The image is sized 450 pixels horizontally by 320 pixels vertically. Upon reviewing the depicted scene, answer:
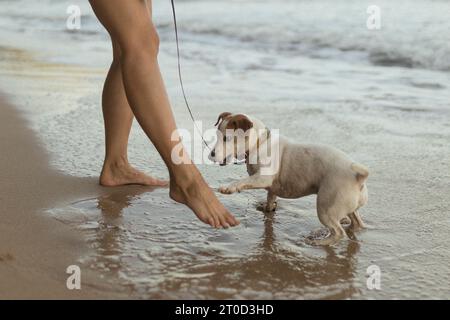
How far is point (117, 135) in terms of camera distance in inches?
136

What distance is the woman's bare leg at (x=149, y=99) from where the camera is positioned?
2740 millimetres

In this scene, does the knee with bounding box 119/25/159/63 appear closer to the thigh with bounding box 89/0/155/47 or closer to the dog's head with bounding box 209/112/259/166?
the thigh with bounding box 89/0/155/47

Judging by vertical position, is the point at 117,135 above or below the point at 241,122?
below

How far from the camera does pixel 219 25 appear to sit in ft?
38.0

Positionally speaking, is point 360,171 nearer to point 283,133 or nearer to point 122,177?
point 122,177

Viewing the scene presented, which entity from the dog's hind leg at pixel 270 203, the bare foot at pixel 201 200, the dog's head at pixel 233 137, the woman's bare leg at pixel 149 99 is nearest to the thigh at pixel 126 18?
the woman's bare leg at pixel 149 99

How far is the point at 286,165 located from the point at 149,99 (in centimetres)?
69

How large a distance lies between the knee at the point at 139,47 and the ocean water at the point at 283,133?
0.72m

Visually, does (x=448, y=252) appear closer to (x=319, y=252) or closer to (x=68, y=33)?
(x=319, y=252)

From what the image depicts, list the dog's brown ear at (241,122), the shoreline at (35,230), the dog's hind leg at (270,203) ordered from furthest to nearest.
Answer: the dog's hind leg at (270,203) → the dog's brown ear at (241,122) → the shoreline at (35,230)

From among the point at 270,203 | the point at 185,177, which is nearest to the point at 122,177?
the point at 185,177

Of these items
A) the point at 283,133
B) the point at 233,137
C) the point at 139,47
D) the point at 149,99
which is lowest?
the point at 283,133

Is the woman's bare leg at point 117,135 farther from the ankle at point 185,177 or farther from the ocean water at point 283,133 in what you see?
the ankle at point 185,177
